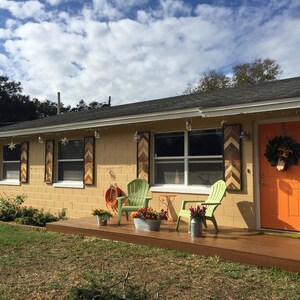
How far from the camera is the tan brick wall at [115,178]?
6871mm

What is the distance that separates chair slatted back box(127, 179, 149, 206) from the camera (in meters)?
7.80

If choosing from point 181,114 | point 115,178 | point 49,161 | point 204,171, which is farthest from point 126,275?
point 49,161

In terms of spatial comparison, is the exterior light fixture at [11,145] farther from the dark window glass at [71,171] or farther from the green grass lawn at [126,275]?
the green grass lawn at [126,275]

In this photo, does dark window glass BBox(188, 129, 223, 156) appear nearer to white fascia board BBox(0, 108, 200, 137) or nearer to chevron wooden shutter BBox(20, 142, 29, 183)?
white fascia board BBox(0, 108, 200, 137)

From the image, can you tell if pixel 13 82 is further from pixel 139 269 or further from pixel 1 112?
pixel 139 269

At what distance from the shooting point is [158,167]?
8.33 m

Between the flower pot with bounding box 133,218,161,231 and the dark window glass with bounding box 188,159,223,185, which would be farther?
the dark window glass with bounding box 188,159,223,185

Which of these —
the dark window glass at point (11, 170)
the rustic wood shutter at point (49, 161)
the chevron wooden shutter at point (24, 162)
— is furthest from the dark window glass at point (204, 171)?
the dark window glass at point (11, 170)

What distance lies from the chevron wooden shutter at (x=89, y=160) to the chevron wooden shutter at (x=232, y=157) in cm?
382

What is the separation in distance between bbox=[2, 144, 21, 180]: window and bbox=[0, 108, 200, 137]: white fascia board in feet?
3.42

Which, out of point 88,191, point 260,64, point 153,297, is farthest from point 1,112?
point 153,297

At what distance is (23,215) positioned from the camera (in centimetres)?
942

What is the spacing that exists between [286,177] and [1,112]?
95.5ft

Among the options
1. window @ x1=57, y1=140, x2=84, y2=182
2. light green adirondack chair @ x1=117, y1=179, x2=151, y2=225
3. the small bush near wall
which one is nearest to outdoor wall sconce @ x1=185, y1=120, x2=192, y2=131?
light green adirondack chair @ x1=117, y1=179, x2=151, y2=225
